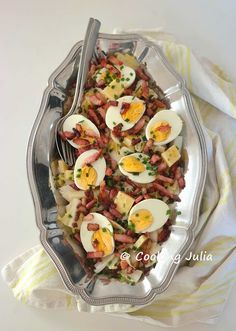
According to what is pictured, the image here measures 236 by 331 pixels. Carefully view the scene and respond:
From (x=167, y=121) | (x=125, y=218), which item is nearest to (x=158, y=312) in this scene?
(x=125, y=218)

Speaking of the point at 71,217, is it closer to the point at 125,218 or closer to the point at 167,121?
the point at 125,218

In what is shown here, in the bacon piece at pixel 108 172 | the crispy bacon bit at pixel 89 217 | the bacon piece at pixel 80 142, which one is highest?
the bacon piece at pixel 80 142

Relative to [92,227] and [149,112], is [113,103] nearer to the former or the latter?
[149,112]

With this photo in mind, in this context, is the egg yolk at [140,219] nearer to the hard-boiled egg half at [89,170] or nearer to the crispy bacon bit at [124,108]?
the hard-boiled egg half at [89,170]

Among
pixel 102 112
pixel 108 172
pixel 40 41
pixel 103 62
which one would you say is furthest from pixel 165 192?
pixel 40 41

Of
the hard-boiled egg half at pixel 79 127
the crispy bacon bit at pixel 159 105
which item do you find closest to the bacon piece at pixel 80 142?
the hard-boiled egg half at pixel 79 127

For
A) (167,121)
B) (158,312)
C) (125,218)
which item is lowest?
(158,312)
